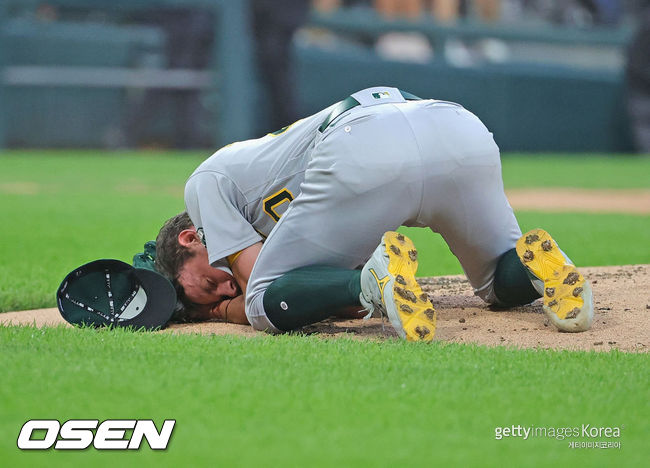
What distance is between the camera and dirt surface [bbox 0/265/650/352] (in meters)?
3.47

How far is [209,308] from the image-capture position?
403 cm

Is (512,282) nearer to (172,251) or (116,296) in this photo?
(172,251)

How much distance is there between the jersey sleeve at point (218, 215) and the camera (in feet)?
12.0

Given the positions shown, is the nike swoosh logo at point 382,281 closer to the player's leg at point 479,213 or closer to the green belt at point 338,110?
the player's leg at point 479,213

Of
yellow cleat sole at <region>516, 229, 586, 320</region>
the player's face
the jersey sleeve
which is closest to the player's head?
the player's face

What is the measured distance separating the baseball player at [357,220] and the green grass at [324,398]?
9.2 inches

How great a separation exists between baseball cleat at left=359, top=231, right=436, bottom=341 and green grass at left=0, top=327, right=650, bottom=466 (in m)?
0.07

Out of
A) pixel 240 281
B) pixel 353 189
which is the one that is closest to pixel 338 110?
pixel 353 189

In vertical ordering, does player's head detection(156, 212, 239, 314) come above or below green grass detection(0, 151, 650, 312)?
above

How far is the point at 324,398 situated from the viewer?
258 cm

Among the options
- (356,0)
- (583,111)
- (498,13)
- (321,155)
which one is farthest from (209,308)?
(498,13)

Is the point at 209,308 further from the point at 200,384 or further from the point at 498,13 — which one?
the point at 498,13

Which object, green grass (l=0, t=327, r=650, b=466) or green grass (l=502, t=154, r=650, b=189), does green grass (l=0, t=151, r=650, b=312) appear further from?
green grass (l=0, t=327, r=650, b=466)

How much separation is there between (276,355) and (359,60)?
50.3 feet
